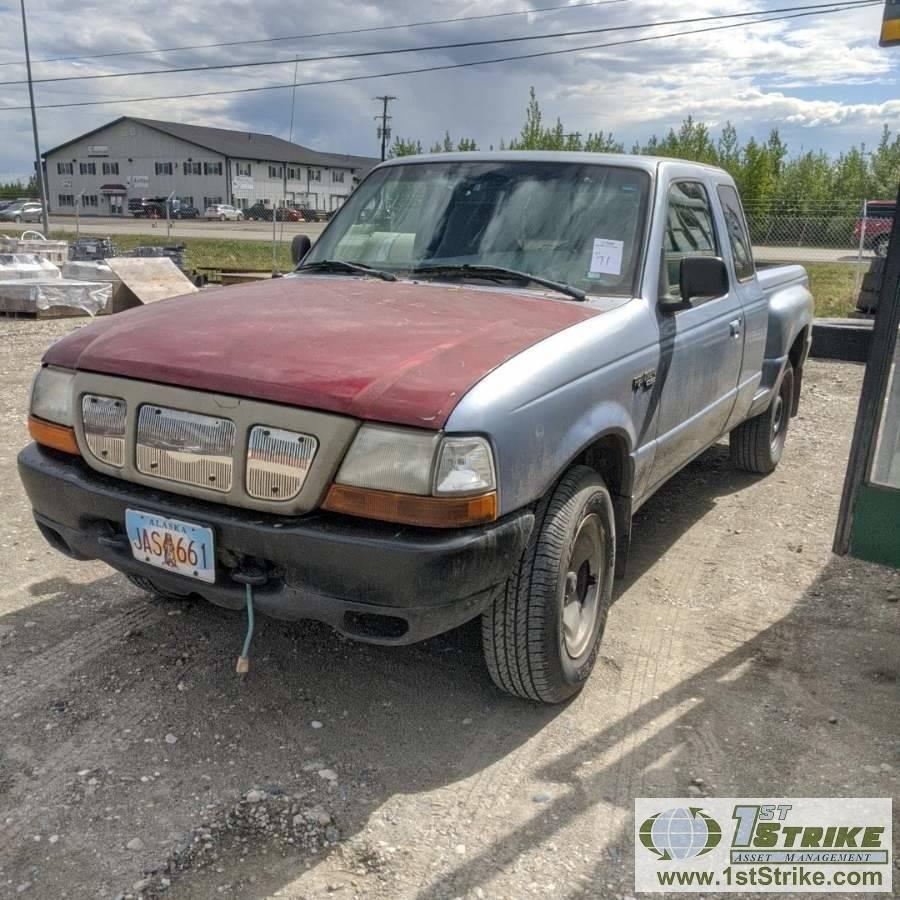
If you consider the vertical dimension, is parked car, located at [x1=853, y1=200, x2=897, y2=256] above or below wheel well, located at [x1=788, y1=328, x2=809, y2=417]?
above

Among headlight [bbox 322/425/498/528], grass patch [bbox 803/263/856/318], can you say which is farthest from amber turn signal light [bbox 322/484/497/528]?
grass patch [bbox 803/263/856/318]

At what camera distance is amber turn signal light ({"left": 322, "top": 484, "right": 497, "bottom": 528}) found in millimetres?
2414

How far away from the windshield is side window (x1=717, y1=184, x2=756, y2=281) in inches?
47.3

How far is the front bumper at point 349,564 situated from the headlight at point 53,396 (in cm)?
29

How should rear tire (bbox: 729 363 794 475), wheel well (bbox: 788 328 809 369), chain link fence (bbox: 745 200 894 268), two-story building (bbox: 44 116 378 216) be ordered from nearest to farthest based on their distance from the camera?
rear tire (bbox: 729 363 794 475) → wheel well (bbox: 788 328 809 369) → chain link fence (bbox: 745 200 894 268) → two-story building (bbox: 44 116 378 216)

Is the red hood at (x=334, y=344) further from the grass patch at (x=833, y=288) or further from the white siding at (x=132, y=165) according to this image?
the white siding at (x=132, y=165)

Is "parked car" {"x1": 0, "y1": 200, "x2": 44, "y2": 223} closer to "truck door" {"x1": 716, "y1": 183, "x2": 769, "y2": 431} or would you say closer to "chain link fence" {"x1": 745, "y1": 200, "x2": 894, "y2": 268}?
"chain link fence" {"x1": 745, "y1": 200, "x2": 894, "y2": 268}

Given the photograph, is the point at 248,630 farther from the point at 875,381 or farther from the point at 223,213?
the point at 223,213

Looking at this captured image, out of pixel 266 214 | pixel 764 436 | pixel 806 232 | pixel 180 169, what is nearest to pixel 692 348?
pixel 764 436

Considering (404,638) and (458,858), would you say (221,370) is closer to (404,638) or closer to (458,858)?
(404,638)

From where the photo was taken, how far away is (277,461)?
2.50 metres

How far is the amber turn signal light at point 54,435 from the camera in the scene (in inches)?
116

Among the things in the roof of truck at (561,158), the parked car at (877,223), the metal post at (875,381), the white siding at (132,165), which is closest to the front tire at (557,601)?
the metal post at (875,381)

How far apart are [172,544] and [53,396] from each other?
2.45 feet
